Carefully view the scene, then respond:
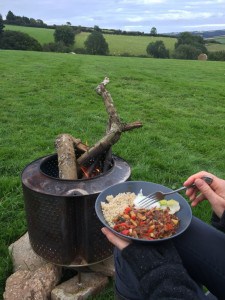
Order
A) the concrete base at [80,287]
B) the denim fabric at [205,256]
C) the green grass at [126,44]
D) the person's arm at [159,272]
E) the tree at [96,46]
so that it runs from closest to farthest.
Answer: the person's arm at [159,272]
the denim fabric at [205,256]
the concrete base at [80,287]
the tree at [96,46]
the green grass at [126,44]

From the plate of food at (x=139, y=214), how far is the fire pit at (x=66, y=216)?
262 millimetres

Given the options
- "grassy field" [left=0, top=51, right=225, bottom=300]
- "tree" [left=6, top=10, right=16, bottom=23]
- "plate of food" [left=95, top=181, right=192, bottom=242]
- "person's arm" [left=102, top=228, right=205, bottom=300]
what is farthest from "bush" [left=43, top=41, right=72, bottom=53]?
"person's arm" [left=102, top=228, right=205, bottom=300]

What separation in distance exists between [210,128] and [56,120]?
275cm

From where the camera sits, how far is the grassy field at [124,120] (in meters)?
4.30

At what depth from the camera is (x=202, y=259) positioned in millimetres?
1974

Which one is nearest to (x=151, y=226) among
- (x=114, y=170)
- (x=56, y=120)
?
(x=114, y=170)

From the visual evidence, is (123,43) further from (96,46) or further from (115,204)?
(115,204)

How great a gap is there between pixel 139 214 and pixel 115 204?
0.15 meters

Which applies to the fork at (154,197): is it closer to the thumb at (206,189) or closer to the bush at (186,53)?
the thumb at (206,189)

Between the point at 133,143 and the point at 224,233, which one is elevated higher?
the point at 224,233

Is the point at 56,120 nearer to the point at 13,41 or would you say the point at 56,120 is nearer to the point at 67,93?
the point at 67,93

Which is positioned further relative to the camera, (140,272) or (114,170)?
(114,170)

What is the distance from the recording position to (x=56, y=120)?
654 centimetres

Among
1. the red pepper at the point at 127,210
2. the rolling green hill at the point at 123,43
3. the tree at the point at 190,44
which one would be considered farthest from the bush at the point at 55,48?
the red pepper at the point at 127,210
